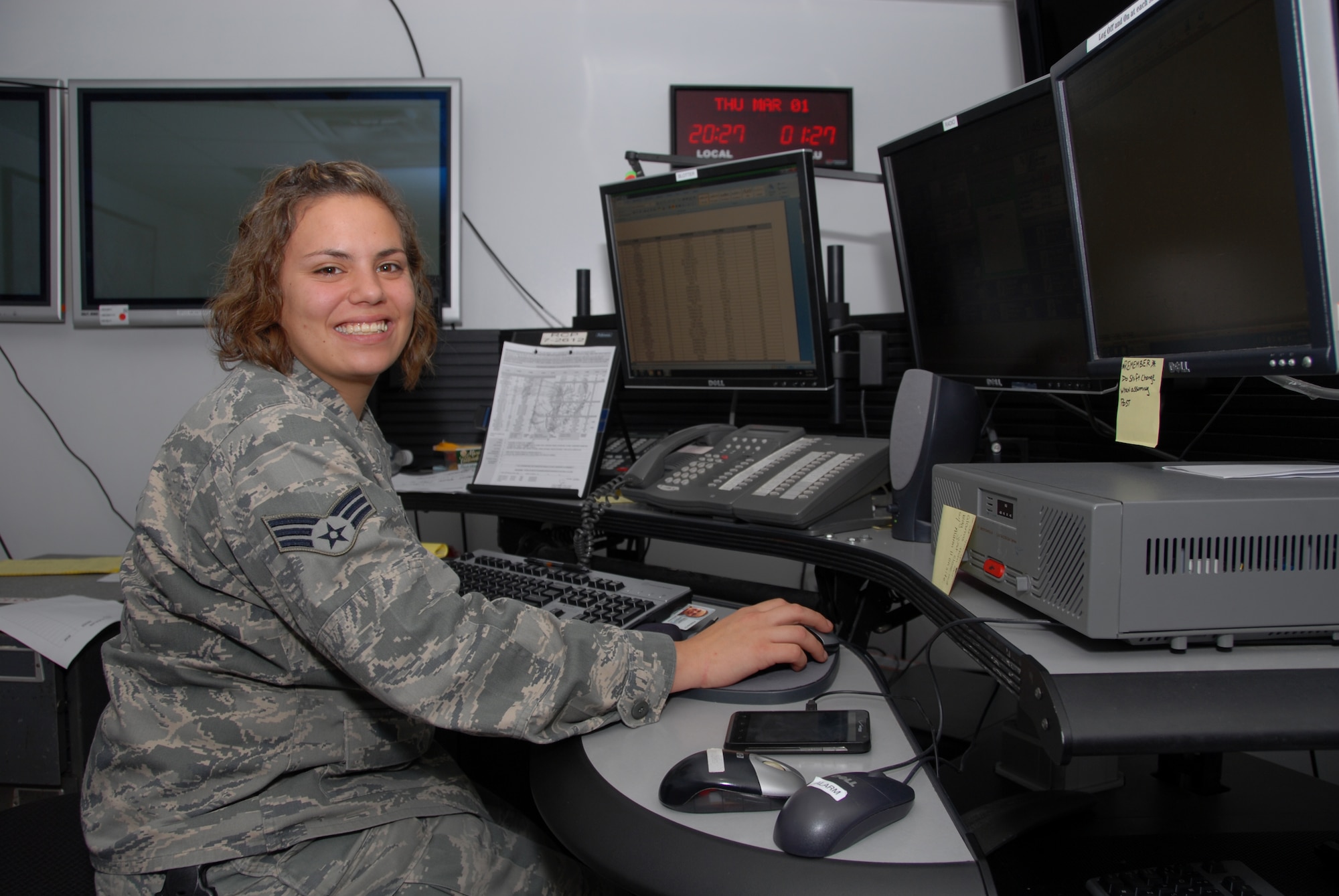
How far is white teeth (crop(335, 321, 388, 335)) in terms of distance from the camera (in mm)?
911

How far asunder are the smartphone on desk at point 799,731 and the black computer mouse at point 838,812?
8 centimetres

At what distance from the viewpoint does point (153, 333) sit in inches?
87.7

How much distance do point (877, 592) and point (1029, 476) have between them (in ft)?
1.50

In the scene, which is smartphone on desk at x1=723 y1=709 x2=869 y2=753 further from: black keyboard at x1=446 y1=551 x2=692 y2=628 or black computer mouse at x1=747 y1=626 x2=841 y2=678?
black keyboard at x1=446 y1=551 x2=692 y2=628

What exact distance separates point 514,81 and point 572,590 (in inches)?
63.8

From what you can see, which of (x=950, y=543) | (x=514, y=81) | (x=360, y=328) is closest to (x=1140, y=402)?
(x=950, y=543)

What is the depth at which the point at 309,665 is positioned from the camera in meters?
0.78

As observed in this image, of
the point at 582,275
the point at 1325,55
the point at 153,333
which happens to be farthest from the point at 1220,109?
the point at 153,333

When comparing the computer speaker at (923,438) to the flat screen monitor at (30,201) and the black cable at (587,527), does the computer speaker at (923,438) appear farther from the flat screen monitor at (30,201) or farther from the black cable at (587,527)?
the flat screen monitor at (30,201)

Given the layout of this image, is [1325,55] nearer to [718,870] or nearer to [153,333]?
[718,870]

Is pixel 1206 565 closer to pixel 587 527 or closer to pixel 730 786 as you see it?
pixel 730 786

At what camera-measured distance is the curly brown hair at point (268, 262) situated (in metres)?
0.90

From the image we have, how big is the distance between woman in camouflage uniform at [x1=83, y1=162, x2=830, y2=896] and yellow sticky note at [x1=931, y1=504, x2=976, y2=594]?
13 centimetres

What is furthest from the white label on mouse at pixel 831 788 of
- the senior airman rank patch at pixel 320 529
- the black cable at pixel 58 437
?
the black cable at pixel 58 437
